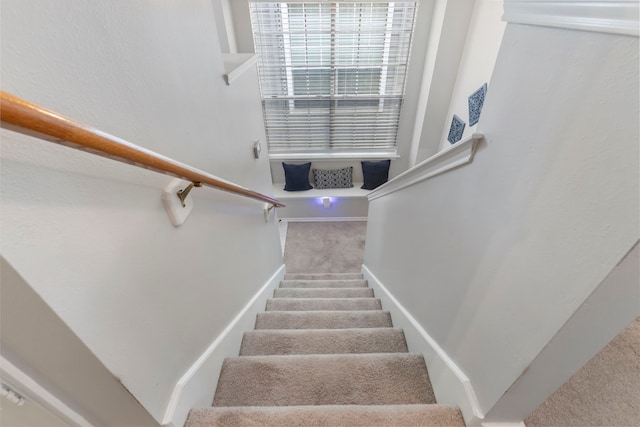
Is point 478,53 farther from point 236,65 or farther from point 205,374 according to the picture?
point 205,374

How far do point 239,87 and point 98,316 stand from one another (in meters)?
1.44

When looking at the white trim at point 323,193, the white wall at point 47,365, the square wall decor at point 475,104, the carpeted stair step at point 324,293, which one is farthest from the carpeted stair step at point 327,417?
the white trim at point 323,193

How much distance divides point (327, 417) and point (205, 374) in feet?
1.65

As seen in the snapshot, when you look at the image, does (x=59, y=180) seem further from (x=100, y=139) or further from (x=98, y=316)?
(x=98, y=316)

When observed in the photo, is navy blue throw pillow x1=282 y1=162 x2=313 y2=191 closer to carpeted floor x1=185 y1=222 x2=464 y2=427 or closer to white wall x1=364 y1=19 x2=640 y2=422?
carpeted floor x1=185 y1=222 x2=464 y2=427

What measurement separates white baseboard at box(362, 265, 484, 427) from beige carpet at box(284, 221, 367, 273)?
2180mm

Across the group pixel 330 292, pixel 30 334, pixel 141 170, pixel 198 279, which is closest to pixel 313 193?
pixel 330 292

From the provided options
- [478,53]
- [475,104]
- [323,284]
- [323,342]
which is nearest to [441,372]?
[323,342]

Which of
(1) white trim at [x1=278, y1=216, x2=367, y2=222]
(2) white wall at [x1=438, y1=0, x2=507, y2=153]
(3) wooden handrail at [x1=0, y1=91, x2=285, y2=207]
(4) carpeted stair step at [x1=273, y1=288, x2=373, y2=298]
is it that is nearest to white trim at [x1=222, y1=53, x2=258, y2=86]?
(3) wooden handrail at [x1=0, y1=91, x2=285, y2=207]

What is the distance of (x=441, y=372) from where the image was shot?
1.04 metres

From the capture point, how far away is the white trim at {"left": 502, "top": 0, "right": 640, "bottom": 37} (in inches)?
15.4

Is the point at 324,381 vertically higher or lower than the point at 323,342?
higher

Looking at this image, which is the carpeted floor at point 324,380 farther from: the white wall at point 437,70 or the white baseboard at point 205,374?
the white wall at point 437,70

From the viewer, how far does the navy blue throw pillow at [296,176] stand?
449cm
